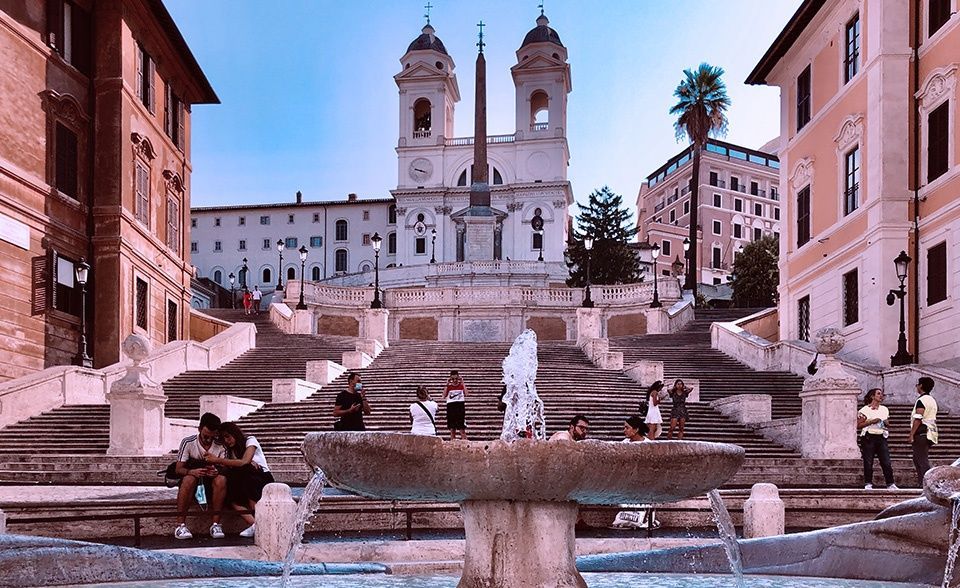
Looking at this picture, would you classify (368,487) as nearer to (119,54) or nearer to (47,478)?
(47,478)

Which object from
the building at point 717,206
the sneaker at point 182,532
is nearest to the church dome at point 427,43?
the building at point 717,206

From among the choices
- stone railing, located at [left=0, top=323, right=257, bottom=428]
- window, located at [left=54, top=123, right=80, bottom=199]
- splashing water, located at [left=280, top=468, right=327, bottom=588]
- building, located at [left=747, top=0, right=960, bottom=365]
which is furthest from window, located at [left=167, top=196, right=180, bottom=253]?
splashing water, located at [left=280, top=468, right=327, bottom=588]

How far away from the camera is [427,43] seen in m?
96.2

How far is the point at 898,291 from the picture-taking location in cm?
2355

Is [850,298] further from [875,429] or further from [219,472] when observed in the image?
[219,472]

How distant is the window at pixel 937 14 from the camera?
24500mm

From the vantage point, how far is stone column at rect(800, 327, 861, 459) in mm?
16125

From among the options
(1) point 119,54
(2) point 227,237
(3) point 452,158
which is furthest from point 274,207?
(1) point 119,54

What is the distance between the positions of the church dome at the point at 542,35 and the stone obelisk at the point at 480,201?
12193 millimetres

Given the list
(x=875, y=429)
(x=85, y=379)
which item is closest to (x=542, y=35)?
(x=85, y=379)

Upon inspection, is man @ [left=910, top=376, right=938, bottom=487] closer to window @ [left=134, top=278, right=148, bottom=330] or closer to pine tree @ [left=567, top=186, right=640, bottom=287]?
window @ [left=134, top=278, right=148, bottom=330]

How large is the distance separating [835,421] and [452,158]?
78.4 m

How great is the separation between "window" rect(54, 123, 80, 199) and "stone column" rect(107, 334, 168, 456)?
12.1 meters

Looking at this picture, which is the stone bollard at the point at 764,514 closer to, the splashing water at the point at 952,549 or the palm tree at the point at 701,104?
the splashing water at the point at 952,549
